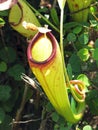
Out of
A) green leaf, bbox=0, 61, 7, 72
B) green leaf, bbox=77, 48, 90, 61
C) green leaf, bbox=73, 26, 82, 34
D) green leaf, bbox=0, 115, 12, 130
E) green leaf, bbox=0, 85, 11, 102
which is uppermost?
green leaf, bbox=73, 26, 82, 34

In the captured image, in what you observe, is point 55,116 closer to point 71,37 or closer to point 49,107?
point 49,107

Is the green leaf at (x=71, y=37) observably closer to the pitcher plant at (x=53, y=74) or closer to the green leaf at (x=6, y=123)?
the pitcher plant at (x=53, y=74)

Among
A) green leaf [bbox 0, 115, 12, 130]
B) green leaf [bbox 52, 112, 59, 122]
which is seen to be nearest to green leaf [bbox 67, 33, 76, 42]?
green leaf [bbox 52, 112, 59, 122]

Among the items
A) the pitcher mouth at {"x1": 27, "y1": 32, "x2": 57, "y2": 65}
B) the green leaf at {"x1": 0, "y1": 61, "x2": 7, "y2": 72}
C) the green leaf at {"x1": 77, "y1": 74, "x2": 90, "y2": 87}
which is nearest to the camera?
the pitcher mouth at {"x1": 27, "y1": 32, "x2": 57, "y2": 65}

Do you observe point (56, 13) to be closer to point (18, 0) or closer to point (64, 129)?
point (18, 0)

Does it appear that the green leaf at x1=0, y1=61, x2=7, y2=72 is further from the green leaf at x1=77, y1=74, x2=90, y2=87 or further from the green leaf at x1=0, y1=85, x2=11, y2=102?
the green leaf at x1=77, y1=74, x2=90, y2=87

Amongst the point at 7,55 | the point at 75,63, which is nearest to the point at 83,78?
the point at 75,63

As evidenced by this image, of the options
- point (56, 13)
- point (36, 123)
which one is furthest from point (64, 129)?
point (56, 13)
